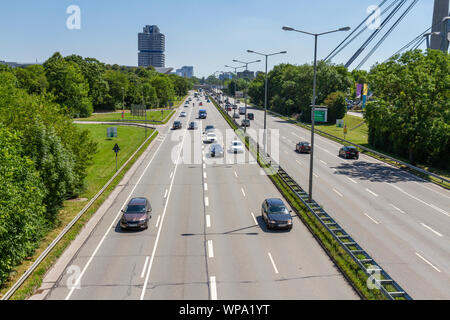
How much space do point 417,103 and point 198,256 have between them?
105 feet

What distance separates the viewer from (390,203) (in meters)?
28.3

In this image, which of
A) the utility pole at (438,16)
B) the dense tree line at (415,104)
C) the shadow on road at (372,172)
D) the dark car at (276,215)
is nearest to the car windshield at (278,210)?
the dark car at (276,215)

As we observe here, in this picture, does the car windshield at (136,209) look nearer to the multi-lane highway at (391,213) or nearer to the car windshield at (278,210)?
the car windshield at (278,210)

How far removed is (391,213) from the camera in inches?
1022

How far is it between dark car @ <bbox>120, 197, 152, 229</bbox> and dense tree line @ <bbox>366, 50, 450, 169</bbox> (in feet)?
93.9

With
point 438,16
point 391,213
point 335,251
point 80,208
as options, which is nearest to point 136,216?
point 80,208

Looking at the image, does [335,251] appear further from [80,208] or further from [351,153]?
[351,153]

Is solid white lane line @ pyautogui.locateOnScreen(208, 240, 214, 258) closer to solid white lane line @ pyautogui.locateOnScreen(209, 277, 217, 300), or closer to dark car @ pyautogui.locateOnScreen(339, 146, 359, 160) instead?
solid white lane line @ pyautogui.locateOnScreen(209, 277, 217, 300)

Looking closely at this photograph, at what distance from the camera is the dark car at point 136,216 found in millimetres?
22641

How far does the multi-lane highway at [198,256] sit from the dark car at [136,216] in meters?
0.50

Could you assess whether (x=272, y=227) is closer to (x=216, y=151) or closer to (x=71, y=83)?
(x=216, y=151)
